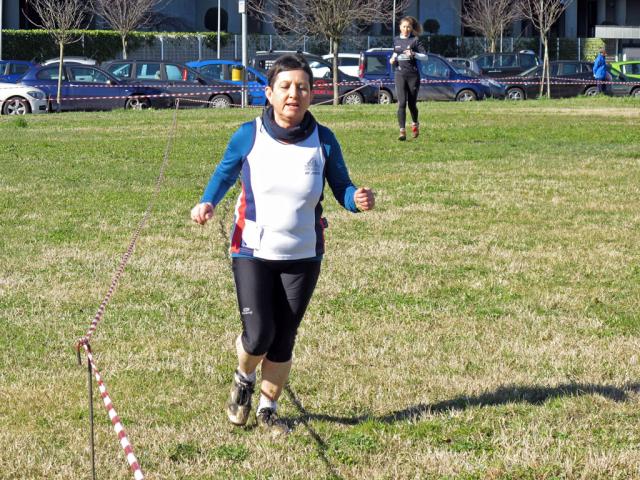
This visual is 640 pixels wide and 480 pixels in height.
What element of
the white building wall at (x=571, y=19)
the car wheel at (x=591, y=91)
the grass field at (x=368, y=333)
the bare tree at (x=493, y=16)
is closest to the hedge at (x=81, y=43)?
the bare tree at (x=493, y=16)

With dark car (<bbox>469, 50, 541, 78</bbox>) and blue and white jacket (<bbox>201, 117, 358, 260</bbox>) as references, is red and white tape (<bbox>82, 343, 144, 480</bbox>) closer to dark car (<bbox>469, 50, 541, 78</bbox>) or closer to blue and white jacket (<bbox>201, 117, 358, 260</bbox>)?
blue and white jacket (<bbox>201, 117, 358, 260</bbox>)

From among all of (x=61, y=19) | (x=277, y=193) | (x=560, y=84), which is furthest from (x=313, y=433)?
(x=560, y=84)

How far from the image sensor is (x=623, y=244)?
10.3 metres

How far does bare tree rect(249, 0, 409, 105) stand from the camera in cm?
3638

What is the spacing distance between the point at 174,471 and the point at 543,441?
162 cm

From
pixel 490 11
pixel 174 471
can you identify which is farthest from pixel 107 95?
pixel 490 11

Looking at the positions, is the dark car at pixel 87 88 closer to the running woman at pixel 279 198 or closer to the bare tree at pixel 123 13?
the bare tree at pixel 123 13

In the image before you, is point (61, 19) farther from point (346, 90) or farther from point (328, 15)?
point (346, 90)

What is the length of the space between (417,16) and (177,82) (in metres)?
32.8

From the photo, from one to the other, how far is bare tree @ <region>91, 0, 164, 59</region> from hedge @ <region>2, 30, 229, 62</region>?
65 centimetres

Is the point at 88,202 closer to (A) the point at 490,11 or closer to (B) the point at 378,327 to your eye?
(B) the point at 378,327

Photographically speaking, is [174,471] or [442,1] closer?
[174,471]

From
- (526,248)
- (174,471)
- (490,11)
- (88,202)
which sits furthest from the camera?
(490,11)

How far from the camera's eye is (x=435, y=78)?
35188 mm
